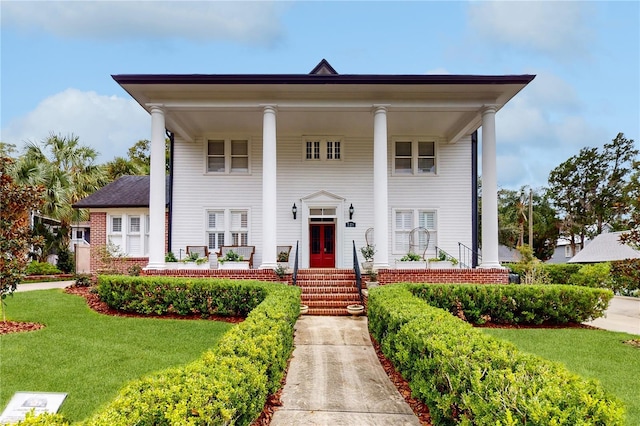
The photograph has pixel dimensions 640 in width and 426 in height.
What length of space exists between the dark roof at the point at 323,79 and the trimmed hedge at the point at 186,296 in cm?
593

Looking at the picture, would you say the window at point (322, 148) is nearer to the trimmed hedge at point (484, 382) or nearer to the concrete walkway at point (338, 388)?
the concrete walkway at point (338, 388)

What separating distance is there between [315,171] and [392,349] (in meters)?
10.7

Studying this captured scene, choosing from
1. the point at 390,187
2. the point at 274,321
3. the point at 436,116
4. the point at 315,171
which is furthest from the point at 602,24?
the point at 274,321

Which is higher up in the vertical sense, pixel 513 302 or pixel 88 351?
pixel 513 302

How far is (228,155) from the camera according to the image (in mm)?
16453

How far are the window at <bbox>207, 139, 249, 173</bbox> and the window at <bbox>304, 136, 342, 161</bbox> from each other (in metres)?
2.36

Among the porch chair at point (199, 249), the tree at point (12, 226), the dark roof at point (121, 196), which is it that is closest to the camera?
the tree at point (12, 226)

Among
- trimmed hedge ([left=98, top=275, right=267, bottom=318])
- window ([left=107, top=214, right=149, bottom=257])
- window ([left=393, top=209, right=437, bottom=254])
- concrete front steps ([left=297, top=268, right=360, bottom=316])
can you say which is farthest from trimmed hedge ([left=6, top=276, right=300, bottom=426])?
window ([left=107, top=214, right=149, bottom=257])

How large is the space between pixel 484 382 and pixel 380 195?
33.3 feet

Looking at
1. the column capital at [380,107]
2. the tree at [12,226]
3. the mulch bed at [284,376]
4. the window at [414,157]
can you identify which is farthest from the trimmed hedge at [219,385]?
the window at [414,157]

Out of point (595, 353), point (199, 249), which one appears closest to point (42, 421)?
point (595, 353)

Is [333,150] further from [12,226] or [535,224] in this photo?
[535,224]

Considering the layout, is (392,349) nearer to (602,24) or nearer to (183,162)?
(183,162)

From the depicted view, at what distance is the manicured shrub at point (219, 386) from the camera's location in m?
2.75
